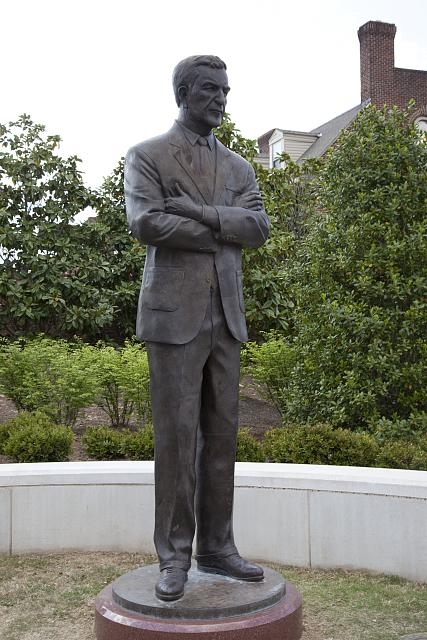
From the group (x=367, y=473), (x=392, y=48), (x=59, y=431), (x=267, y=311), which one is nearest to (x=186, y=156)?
(x=367, y=473)

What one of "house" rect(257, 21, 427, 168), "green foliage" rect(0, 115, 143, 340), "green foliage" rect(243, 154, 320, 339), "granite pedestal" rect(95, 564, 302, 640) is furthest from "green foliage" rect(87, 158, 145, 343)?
"house" rect(257, 21, 427, 168)

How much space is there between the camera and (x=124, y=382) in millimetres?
9414

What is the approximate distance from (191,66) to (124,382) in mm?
5851

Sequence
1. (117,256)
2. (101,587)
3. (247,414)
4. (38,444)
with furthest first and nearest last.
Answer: (117,256), (247,414), (38,444), (101,587)

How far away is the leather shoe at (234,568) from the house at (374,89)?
2208 cm

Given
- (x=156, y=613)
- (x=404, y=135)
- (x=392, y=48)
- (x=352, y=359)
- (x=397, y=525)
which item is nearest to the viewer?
(x=156, y=613)

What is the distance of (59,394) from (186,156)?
18.9ft

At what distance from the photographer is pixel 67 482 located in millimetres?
6199

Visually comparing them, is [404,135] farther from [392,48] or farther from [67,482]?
[392,48]

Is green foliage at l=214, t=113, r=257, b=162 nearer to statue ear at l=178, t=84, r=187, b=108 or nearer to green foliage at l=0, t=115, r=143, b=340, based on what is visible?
green foliage at l=0, t=115, r=143, b=340

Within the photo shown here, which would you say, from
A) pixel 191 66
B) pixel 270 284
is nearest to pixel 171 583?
pixel 191 66

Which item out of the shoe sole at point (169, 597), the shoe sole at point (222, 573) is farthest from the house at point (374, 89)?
the shoe sole at point (169, 597)

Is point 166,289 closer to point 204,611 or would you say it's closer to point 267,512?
point 204,611

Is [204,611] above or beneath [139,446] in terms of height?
beneath
